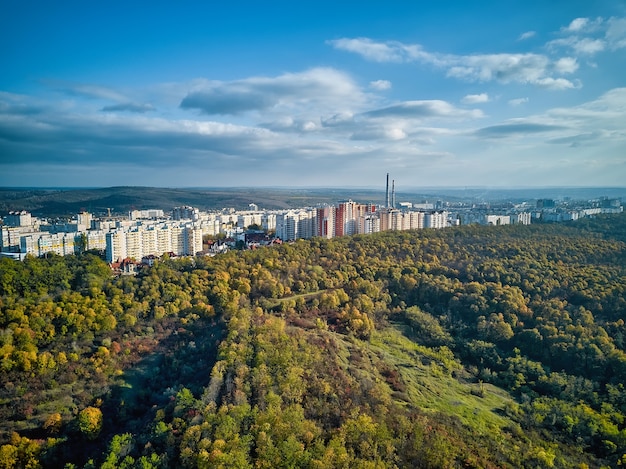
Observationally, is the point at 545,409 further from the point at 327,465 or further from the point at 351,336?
the point at 327,465

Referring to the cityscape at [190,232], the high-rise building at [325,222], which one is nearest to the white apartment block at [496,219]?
the cityscape at [190,232]

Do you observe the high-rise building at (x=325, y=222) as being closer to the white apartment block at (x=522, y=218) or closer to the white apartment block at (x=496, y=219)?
the white apartment block at (x=496, y=219)

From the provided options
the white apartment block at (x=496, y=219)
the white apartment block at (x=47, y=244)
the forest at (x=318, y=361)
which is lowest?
the forest at (x=318, y=361)

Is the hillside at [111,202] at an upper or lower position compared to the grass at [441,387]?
upper

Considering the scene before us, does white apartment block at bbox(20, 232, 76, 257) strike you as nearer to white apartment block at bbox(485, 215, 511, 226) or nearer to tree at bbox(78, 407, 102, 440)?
tree at bbox(78, 407, 102, 440)

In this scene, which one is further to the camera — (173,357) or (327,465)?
(173,357)

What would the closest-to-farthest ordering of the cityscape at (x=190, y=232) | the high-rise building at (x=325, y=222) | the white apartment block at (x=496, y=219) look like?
the cityscape at (x=190, y=232), the high-rise building at (x=325, y=222), the white apartment block at (x=496, y=219)

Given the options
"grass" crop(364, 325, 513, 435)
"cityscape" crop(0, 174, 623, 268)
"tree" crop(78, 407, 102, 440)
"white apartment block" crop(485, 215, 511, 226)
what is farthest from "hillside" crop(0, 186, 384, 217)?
"grass" crop(364, 325, 513, 435)

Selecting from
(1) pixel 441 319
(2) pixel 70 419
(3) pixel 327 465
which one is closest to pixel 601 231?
(1) pixel 441 319
